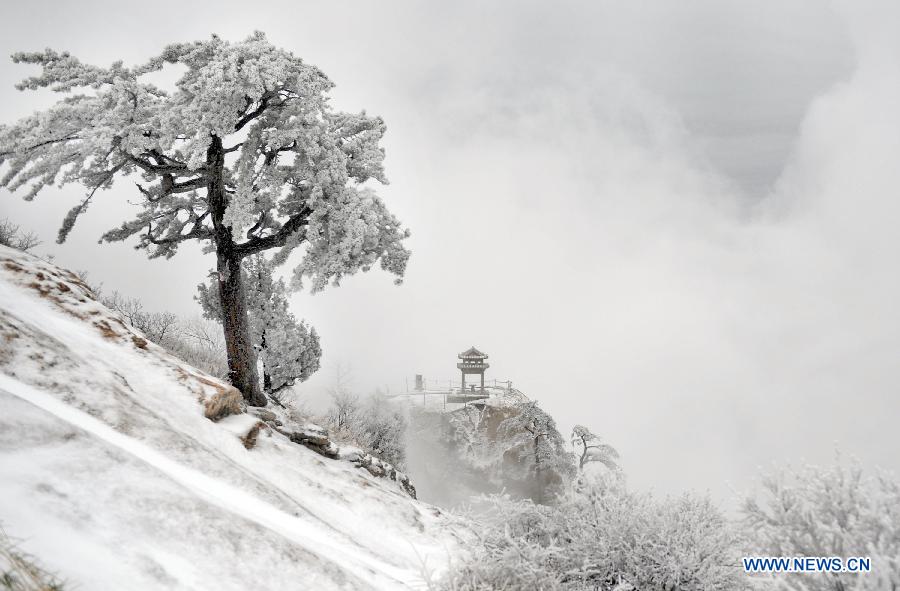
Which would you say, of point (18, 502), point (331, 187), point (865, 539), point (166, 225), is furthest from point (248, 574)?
point (166, 225)

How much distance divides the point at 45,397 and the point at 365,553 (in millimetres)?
3804

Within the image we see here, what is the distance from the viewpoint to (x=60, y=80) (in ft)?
35.3

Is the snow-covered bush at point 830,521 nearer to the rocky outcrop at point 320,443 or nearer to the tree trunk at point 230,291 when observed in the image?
the rocky outcrop at point 320,443

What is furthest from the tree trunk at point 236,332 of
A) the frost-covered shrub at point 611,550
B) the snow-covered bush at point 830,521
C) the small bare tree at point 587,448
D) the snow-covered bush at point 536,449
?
the small bare tree at point 587,448

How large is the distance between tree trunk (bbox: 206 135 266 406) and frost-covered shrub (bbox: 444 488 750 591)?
8.38m

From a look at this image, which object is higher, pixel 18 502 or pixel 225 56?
pixel 225 56

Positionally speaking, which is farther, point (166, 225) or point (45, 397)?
point (166, 225)

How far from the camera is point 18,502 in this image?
3.45 meters

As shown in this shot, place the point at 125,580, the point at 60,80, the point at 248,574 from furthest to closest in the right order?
the point at 60,80 → the point at 248,574 → the point at 125,580

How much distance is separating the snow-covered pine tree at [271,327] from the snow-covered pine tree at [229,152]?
3.51 m

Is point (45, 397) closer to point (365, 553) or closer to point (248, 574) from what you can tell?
point (248, 574)

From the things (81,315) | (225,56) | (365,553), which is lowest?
(365,553)

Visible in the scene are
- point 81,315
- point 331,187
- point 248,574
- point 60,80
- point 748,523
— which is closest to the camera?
point 248,574

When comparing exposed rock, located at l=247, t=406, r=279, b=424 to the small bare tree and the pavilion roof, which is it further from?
the pavilion roof
